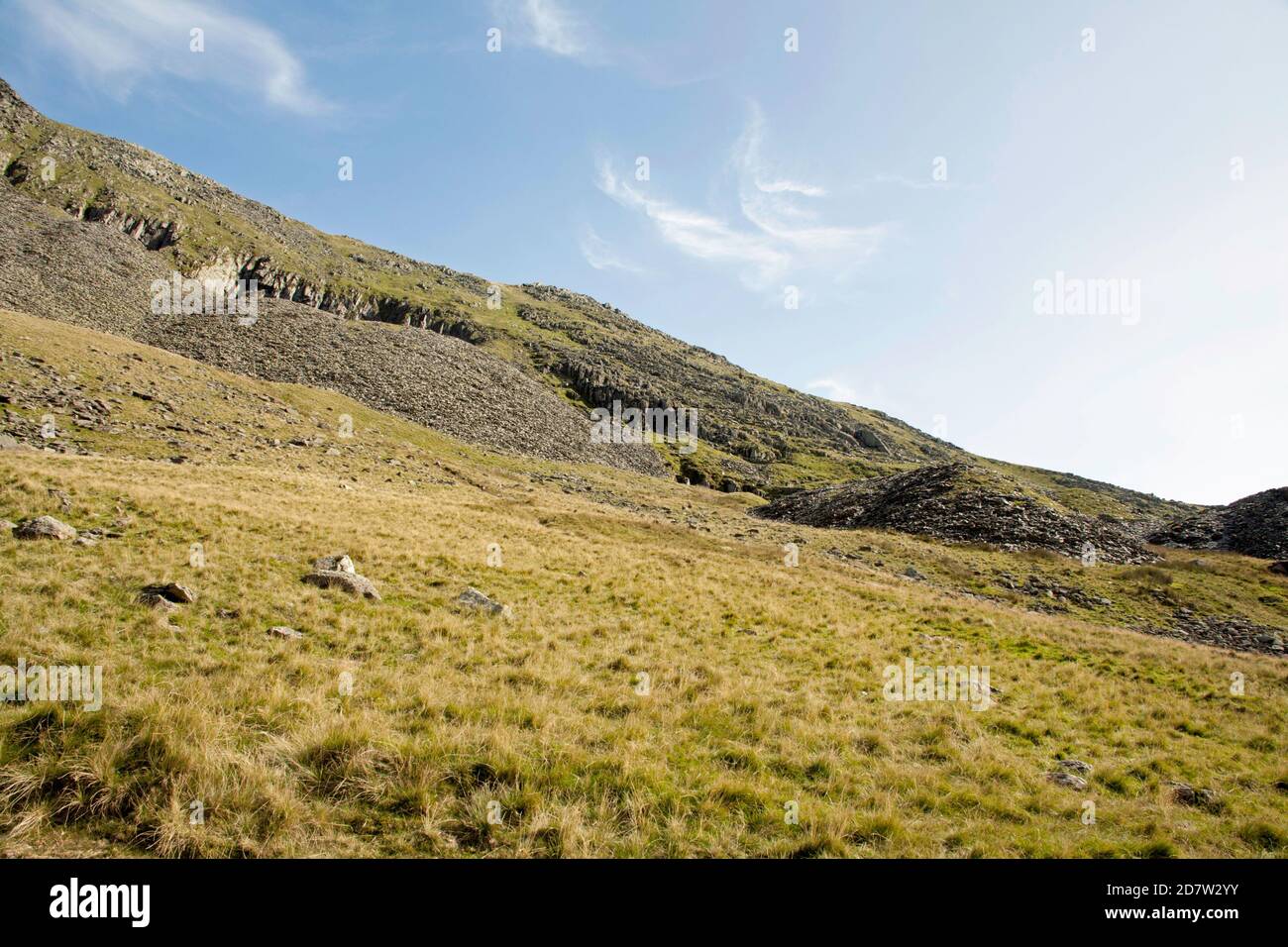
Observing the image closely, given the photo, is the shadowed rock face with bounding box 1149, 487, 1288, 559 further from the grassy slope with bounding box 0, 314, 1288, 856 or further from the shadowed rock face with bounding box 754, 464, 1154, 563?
the grassy slope with bounding box 0, 314, 1288, 856

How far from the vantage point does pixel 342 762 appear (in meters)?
6.50

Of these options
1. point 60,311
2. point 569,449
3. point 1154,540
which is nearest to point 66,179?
point 60,311

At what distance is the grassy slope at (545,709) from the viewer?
19.4 ft

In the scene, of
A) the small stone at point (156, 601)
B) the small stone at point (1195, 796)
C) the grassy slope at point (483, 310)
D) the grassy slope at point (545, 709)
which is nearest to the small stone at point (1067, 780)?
the grassy slope at point (545, 709)

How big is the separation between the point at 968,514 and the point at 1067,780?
39887mm

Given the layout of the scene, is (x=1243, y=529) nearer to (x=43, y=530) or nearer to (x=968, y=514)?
(x=968, y=514)

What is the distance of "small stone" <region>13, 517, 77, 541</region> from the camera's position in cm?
1296

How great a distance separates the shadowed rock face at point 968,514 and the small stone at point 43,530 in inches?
1855

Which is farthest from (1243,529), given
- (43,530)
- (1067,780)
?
(43,530)

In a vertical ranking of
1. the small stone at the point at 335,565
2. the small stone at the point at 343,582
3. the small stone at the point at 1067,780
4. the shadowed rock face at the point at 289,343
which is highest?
the shadowed rock face at the point at 289,343

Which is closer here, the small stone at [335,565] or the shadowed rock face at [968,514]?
the small stone at [335,565]

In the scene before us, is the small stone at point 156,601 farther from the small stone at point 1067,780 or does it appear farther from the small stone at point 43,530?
the small stone at point 1067,780
